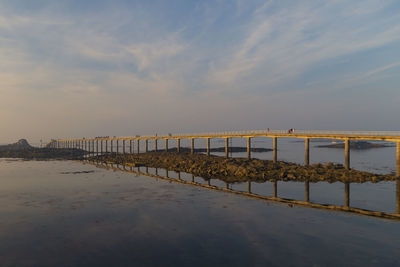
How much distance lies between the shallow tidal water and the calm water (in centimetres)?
4

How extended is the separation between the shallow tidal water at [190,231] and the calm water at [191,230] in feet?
0.14

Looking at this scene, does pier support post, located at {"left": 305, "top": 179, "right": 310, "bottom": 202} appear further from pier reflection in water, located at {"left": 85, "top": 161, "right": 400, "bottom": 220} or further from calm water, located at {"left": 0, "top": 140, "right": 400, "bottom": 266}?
calm water, located at {"left": 0, "top": 140, "right": 400, "bottom": 266}

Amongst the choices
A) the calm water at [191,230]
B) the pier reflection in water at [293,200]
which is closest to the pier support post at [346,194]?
the pier reflection in water at [293,200]

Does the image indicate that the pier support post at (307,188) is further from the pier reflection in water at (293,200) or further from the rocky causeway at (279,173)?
the rocky causeway at (279,173)

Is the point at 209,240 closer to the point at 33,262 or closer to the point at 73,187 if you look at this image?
the point at 33,262

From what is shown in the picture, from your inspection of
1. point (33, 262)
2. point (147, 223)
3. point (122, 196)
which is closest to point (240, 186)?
point (122, 196)

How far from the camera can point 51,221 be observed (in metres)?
15.5

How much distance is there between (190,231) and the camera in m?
13.6

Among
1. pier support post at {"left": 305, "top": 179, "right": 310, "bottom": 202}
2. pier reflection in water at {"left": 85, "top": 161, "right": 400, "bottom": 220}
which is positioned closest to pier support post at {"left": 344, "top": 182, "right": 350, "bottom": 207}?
pier reflection in water at {"left": 85, "top": 161, "right": 400, "bottom": 220}

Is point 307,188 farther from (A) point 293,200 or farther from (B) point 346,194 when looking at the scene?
(A) point 293,200

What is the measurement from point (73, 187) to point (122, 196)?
783 cm

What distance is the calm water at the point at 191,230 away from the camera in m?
10.5

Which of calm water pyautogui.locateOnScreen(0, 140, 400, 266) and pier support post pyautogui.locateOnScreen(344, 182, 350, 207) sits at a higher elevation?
pier support post pyautogui.locateOnScreen(344, 182, 350, 207)

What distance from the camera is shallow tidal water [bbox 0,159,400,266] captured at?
10.5 metres
